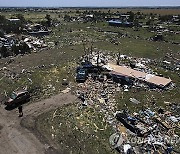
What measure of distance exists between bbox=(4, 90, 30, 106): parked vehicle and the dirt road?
2.49 feet

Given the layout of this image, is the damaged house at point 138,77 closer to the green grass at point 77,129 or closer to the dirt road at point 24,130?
the dirt road at point 24,130

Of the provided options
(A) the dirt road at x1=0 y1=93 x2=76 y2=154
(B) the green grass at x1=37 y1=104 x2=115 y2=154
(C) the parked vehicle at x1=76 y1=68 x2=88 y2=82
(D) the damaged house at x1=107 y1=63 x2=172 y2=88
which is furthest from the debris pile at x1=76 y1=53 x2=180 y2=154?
(A) the dirt road at x1=0 y1=93 x2=76 y2=154

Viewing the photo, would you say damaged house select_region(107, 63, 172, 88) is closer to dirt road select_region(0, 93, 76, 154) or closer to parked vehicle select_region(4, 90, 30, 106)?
dirt road select_region(0, 93, 76, 154)

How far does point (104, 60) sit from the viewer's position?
34.5 metres

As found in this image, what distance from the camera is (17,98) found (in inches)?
894

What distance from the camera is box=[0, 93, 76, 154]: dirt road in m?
16.9

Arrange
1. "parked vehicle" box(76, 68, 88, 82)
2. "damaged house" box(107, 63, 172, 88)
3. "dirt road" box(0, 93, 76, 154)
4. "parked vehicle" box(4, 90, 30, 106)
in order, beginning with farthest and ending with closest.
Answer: "parked vehicle" box(76, 68, 88, 82)
"damaged house" box(107, 63, 172, 88)
"parked vehicle" box(4, 90, 30, 106)
"dirt road" box(0, 93, 76, 154)

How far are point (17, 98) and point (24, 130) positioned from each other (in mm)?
4691

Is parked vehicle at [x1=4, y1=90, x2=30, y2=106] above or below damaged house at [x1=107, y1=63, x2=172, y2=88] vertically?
above

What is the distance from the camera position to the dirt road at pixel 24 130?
55.4 ft

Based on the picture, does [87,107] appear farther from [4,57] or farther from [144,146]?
[4,57]

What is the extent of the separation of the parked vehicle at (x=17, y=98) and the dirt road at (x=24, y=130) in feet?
2.49

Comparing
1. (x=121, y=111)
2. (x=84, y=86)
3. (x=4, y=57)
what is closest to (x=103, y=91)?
(x=84, y=86)

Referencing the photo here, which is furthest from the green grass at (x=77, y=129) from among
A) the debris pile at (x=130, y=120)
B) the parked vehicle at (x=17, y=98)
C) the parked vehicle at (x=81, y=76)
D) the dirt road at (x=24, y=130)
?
the parked vehicle at (x=81, y=76)
